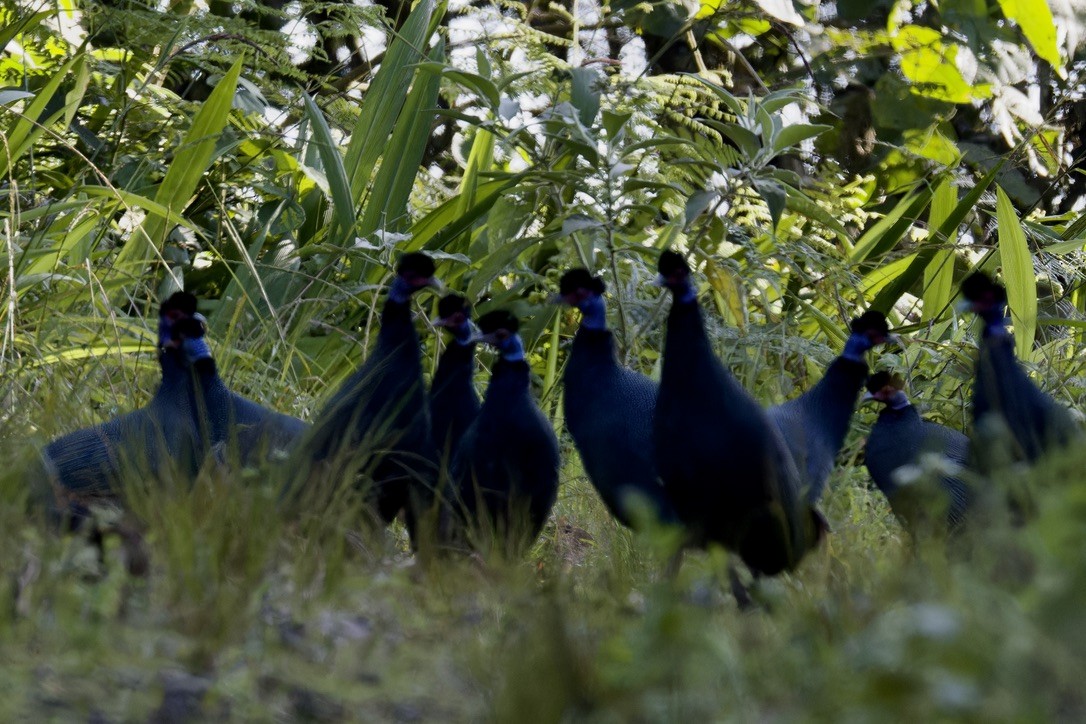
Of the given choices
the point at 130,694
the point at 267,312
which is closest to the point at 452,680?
the point at 130,694

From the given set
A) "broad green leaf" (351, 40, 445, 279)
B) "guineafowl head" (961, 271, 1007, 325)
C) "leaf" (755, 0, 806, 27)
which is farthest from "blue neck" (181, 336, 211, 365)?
"leaf" (755, 0, 806, 27)

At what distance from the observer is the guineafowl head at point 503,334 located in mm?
4074

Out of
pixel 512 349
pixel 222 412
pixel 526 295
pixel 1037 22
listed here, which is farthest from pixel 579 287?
pixel 1037 22

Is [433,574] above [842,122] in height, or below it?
below

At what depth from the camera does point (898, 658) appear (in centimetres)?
152

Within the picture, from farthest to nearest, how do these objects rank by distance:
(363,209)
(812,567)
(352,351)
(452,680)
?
(363,209) < (352,351) < (812,567) < (452,680)

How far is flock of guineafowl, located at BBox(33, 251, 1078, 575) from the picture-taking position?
3.41 metres

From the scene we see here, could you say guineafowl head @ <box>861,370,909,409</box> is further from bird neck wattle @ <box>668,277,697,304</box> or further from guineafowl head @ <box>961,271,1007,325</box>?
bird neck wattle @ <box>668,277,697,304</box>

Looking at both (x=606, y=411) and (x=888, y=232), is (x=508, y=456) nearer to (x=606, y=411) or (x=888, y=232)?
(x=606, y=411)

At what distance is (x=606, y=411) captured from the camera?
386 cm

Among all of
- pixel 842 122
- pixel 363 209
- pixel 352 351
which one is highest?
pixel 842 122

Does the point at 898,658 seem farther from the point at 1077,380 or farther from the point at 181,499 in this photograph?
the point at 1077,380

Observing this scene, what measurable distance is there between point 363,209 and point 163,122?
1.11m

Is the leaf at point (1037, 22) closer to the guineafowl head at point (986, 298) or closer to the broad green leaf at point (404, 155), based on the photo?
the guineafowl head at point (986, 298)
